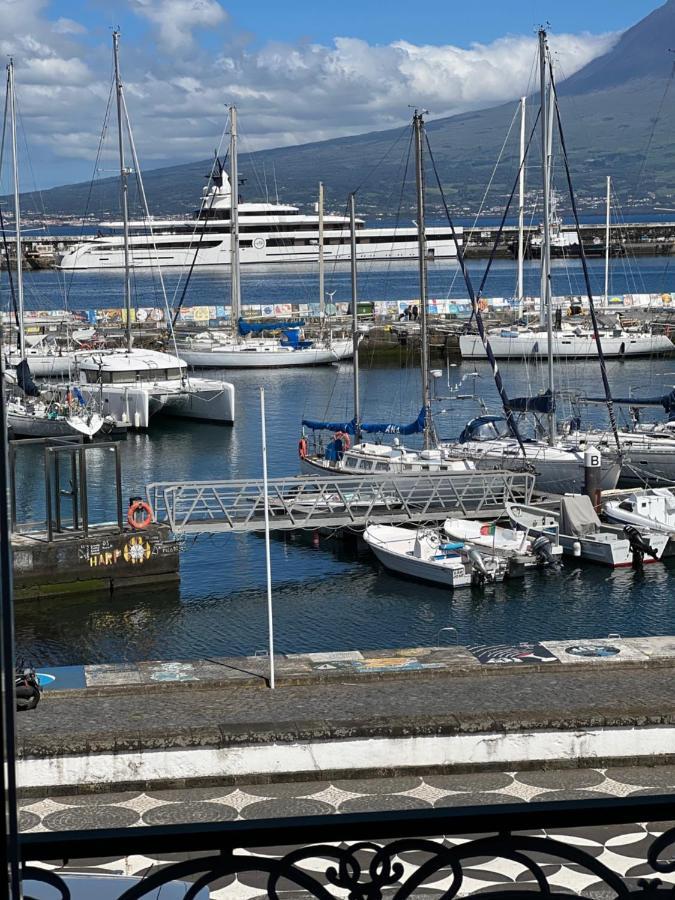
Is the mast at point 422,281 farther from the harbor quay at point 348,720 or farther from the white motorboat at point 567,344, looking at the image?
the white motorboat at point 567,344

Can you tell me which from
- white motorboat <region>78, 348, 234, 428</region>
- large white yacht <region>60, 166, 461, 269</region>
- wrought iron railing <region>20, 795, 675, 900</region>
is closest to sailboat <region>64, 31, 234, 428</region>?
white motorboat <region>78, 348, 234, 428</region>

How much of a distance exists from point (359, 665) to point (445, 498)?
15453 millimetres

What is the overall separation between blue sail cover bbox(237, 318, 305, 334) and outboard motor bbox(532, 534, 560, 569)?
37283mm

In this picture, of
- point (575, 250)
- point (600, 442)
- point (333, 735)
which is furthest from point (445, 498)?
point (575, 250)

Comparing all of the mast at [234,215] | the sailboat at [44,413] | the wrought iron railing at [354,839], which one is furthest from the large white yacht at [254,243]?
the wrought iron railing at [354,839]

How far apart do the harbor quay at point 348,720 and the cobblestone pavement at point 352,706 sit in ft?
0.04

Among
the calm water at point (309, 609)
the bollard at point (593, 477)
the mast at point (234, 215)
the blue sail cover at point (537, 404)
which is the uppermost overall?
the mast at point (234, 215)

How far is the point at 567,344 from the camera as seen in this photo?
54719 millimetres

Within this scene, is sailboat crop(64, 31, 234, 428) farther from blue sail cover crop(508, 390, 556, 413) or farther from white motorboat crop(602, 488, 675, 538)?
white motorboat crop(602, 488, 675, 538)

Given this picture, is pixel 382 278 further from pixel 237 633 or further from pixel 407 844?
pixel 407 844

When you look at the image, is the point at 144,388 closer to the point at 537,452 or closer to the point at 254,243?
the point at 537,452

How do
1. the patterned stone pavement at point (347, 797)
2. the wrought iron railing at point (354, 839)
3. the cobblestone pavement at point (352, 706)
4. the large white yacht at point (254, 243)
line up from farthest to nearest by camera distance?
the large white yacht at point (254, 243) → the cobblestone pavement at point (352, 706) → the patterned stone pavement at point (347, 797) → the wrought iron railing at point (354, 839)

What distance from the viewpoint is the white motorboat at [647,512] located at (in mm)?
23391

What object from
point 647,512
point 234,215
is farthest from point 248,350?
point 647,512
